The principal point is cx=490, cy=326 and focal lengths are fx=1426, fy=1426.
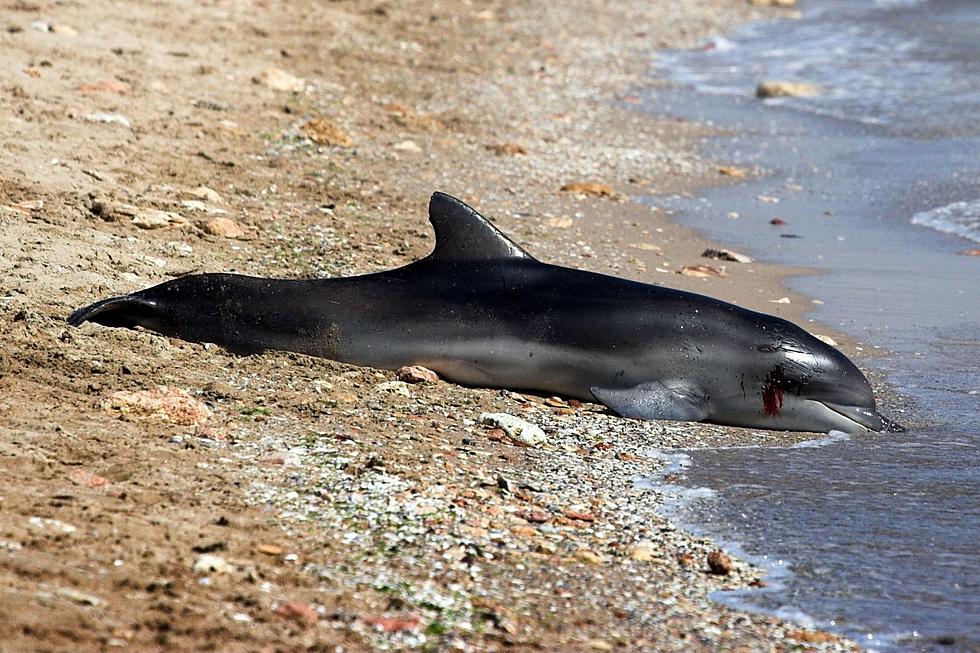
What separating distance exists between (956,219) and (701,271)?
11.4ft

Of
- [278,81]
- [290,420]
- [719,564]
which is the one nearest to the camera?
[719,564]

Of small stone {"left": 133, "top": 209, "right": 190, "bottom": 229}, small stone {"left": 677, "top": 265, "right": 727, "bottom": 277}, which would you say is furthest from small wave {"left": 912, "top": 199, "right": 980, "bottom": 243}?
small stone {"left": 133, "top": 209, "right": 190, "bottom": 229}

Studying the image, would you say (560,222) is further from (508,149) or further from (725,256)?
(508,149)

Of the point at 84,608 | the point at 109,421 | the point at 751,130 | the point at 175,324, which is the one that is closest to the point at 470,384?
the point at 175,324

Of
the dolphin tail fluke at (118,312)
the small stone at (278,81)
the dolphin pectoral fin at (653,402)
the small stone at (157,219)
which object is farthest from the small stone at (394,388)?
the small stone at (278,81)

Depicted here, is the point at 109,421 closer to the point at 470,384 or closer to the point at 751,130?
the point at 470,384

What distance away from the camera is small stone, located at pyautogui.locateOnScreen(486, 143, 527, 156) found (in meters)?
13.5

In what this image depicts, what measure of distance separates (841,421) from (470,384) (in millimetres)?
1869

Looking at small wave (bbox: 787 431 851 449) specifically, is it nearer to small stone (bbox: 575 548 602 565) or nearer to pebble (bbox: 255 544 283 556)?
small stone (bbox: 575 548 602 565)

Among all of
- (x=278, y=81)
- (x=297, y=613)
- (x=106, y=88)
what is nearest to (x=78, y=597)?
(x=297, y=613)

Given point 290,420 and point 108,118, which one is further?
point 108,118

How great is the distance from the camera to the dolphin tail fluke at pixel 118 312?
23.1 ft

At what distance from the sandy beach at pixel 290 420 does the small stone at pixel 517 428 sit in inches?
2.5

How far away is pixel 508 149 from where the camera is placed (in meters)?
13.5
